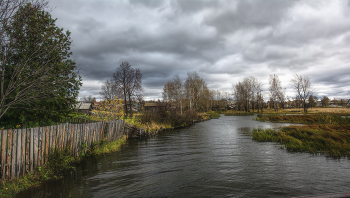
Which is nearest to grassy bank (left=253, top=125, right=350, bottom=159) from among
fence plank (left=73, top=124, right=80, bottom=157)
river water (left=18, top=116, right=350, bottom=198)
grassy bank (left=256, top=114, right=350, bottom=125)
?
river water (left=18, top=116, right=350, bottom=198)

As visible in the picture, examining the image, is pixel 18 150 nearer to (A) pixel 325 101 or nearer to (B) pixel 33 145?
(B) pixel 33 145

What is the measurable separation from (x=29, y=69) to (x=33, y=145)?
8.90 ft

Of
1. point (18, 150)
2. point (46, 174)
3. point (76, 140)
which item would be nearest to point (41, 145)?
point (18, 150)

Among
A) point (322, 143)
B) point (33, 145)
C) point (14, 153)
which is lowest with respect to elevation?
point (322, 143)

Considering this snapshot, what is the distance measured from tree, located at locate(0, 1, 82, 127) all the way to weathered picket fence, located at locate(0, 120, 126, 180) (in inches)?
36.1

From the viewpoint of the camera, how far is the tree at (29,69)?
5.86m

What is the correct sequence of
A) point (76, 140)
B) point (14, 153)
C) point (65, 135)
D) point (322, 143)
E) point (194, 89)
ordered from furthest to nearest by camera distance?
point (194, 89) < point (322, 143) < point (76, 140) < point (65, 135) < point (14, 153)

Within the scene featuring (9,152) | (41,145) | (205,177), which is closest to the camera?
(9,152)

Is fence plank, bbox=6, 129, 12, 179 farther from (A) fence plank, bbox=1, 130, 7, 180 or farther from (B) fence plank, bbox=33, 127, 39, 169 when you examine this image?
(B) fence plank, bbox=33, 127, 39, 169

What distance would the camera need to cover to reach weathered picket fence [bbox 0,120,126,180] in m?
5.01

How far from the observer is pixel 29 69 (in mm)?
6547

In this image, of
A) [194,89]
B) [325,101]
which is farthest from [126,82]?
[325,101]

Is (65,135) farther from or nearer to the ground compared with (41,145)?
farther from the ground

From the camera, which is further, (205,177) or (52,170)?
(205,177)
